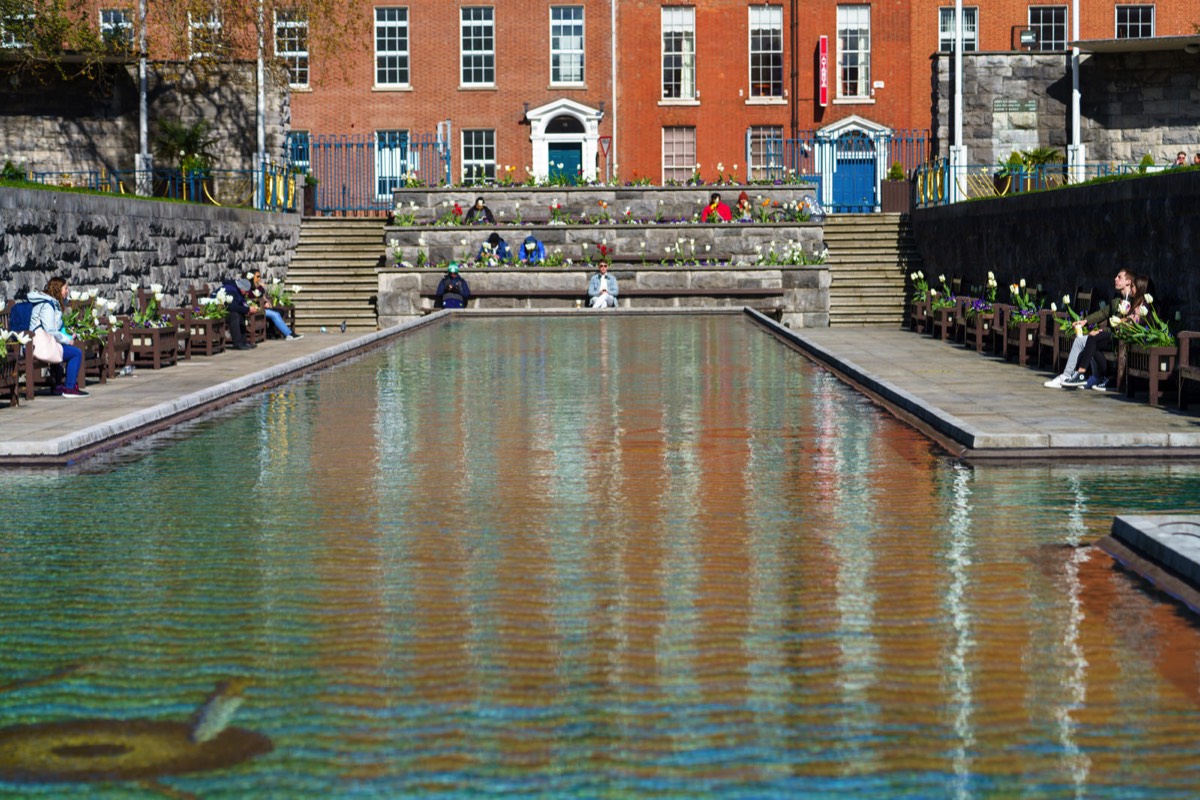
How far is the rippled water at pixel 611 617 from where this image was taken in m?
5.14

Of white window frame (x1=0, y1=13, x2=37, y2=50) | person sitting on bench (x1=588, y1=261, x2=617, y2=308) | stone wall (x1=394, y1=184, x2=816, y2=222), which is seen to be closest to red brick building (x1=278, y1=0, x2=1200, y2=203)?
white window frame (x1=0, y1=13, x2=37, y2=50)

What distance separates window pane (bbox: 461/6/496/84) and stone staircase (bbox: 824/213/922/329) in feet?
56.4

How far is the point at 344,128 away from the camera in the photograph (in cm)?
5238

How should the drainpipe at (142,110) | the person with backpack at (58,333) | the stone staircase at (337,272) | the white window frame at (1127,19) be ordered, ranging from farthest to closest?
the white window frame at (1127,19) < the drainpipe at (142,110) < the stone staircase at (337,272) < the person with backpack at (58,333)

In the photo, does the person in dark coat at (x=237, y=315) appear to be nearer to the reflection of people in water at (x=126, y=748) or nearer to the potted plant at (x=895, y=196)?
the potted plant at (x=895, y=196)

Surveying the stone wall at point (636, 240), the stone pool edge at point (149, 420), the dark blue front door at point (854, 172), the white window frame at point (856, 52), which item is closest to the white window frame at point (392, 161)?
the stone wall at point (636, 240)

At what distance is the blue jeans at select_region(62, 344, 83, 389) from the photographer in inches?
655

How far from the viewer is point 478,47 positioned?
52.5m

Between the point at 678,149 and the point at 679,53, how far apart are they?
2940 millimetres

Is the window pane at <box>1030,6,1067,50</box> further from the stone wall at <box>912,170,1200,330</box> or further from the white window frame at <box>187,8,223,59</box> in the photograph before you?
the white window frame at <box>187,8,223,59</box>

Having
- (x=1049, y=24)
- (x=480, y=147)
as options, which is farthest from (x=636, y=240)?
(x=1049, y=24)

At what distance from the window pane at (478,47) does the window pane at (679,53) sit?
5.35 meters

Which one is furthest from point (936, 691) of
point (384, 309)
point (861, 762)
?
point (384, 309)

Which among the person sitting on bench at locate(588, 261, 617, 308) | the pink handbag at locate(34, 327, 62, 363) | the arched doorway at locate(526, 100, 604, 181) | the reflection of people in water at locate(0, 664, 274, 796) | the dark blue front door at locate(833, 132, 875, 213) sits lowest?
the reflection of people in water at locate(0, 664, 274, 796)
